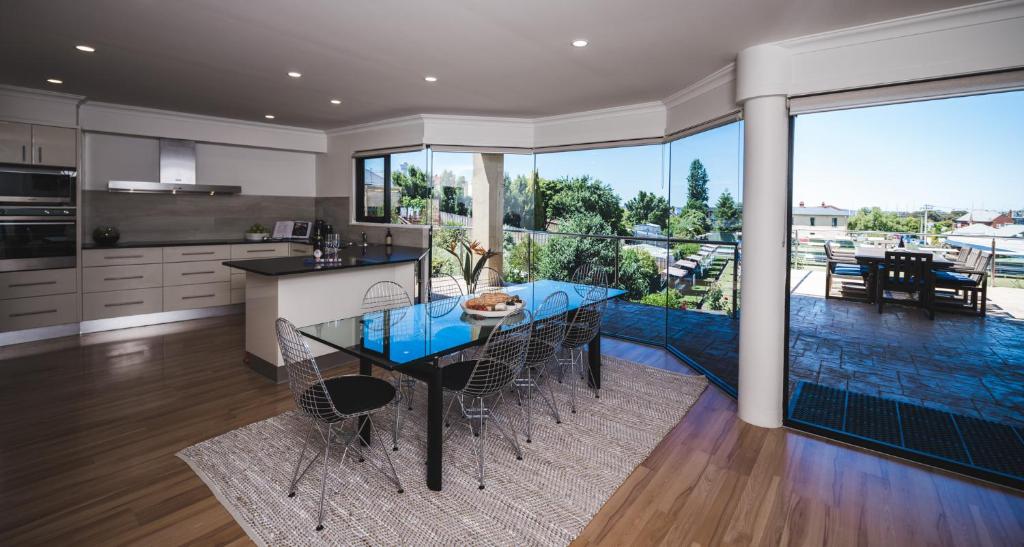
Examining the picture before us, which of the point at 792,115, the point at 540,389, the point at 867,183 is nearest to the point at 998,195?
the point at 867,183

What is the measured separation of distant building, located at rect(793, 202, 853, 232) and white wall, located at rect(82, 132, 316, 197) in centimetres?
630

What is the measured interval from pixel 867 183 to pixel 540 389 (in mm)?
2588

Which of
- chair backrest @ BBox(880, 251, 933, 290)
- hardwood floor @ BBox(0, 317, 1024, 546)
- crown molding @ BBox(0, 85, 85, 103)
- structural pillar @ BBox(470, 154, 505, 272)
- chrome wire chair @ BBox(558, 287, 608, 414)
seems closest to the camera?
hardwood floor @ BBox(0, 317, 1024, 546)

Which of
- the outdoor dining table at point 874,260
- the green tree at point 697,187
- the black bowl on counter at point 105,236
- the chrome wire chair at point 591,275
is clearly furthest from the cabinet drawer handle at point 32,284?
the outdoor dining table at point 874,260

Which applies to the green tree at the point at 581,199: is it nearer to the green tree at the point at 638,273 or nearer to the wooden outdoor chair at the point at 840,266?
the green tree at the point at 638,273

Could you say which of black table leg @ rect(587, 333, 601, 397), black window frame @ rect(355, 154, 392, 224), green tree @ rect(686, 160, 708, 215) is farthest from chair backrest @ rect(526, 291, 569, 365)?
black window frame @ rect(355, 154, 392, 224)

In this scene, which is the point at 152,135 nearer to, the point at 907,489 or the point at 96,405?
the point at 96,405

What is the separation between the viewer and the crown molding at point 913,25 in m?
2.50

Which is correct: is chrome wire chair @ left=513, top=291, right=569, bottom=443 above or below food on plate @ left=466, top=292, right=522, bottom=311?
below

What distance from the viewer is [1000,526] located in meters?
2.28

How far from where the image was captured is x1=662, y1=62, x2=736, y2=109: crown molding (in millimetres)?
3631

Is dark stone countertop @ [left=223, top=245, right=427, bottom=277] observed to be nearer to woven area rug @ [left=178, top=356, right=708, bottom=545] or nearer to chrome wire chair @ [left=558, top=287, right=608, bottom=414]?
woven area rug @ [left=178, top=356, right=708, bottom=545]

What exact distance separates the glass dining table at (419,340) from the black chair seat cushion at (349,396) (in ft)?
0.47

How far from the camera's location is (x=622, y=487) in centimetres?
257
